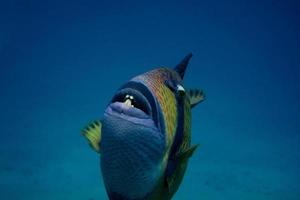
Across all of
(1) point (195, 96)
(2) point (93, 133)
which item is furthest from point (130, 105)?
(1) point (195, 96)

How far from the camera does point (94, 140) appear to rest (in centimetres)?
126

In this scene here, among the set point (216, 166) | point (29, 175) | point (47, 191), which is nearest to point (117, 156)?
point (47, 191)

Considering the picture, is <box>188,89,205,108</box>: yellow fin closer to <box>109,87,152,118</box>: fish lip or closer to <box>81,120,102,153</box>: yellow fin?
<box>81,120,102,153</box>: yellow fin

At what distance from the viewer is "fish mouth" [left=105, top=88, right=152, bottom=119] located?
917 millimetres

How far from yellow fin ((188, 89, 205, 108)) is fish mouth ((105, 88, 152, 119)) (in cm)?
79

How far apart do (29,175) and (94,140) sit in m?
11.3

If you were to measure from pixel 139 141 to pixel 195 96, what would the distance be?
86cm

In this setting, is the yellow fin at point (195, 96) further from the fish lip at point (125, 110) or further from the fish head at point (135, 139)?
the fish lip at point (125, 110)

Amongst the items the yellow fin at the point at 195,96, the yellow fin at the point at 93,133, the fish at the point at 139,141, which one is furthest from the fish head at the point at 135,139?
the yellow fin at the point at 195,96

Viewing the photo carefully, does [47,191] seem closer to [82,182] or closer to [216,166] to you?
[82,182]

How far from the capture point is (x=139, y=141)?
94 cm

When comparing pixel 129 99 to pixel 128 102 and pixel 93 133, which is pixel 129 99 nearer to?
pixel 128 102

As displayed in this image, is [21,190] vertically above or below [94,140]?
above

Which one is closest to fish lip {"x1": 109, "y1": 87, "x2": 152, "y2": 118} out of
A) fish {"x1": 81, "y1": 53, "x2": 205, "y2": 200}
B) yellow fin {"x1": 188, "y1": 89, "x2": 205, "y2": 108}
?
fish {"x1": 81, "y1": 53, "x2": 205, "y2": 200}
